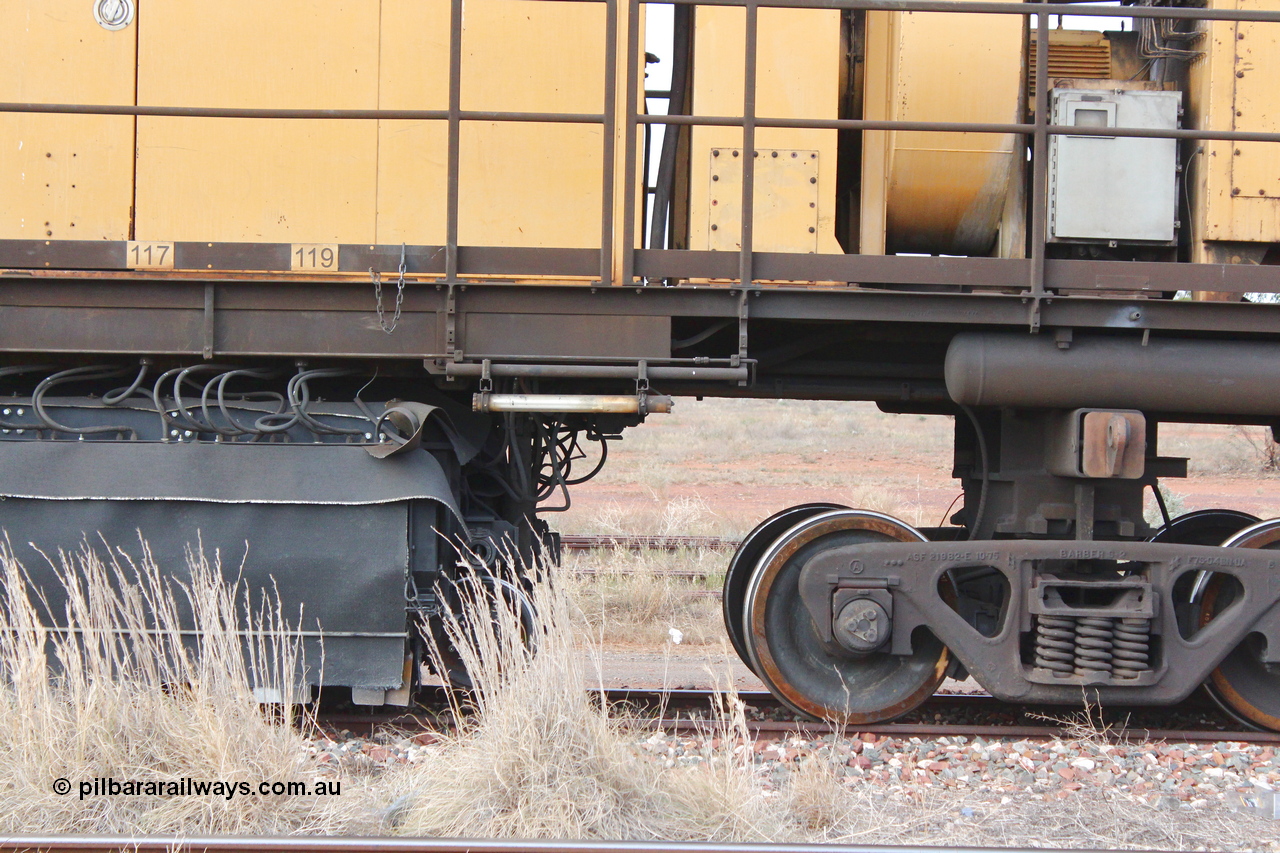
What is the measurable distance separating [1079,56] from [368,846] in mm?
4942

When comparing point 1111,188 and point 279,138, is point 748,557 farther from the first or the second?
point 279,138

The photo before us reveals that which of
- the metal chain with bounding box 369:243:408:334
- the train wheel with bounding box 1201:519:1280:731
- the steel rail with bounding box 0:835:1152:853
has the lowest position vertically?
the steel rail with bounding box 0:835:1152:853

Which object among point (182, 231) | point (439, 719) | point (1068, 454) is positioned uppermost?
point (182, 231)

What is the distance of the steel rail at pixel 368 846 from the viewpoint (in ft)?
10.8

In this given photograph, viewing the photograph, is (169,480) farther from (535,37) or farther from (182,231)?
(535,37)

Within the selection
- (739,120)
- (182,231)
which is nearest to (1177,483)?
(739,120)

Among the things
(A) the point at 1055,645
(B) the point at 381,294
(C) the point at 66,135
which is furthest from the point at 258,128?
(A) the point at 1055,645

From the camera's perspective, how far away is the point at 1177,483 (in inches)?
759

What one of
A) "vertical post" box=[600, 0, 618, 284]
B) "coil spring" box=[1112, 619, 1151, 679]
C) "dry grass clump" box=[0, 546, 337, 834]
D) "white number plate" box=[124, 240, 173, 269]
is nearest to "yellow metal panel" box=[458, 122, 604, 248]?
"vertical post" box=[600, 0, 618, 284]

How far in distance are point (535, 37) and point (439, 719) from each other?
3207 mm

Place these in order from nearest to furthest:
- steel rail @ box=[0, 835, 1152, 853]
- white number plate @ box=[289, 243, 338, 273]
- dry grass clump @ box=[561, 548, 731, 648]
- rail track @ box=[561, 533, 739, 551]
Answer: steel rail @ box=[0, 835, 1152, 853] < white number plate @ box=[289, 243, 338, 273] < dry grass clump @ box=[561, 548, 731, 648] < rail track @ box=[561, 533, 739, 551]

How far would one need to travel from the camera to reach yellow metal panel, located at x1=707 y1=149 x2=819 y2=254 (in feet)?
15.3

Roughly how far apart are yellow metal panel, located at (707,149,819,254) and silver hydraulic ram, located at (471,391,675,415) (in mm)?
846

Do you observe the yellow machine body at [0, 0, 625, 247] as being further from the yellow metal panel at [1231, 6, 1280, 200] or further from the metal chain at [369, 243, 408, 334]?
the yellow metal panel at [1231, 6, 1280, 200]
